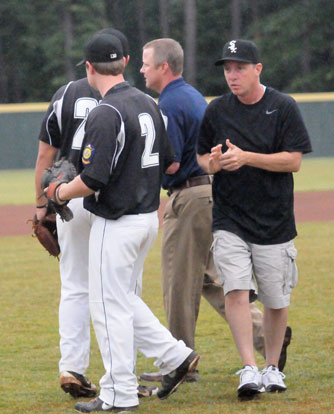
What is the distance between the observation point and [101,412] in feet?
15.1

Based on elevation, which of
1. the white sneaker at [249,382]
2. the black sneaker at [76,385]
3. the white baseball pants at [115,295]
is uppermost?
the white baseball pants at [115,295]

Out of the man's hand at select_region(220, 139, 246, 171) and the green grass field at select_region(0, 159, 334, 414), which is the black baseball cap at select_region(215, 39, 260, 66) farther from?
the green grass field at select_region(0, 159, 334, 414)

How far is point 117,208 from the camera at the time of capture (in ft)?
14.9

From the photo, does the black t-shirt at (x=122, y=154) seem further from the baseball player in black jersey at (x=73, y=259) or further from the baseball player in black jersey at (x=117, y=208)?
the baseball player in black jersey at (x=73, y=259)

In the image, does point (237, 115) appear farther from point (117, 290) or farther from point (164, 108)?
point (117, 290)

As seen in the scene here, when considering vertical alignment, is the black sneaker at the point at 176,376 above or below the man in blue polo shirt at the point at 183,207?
below

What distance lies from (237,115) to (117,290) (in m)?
1.20

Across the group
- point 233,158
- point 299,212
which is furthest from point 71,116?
point 299,212

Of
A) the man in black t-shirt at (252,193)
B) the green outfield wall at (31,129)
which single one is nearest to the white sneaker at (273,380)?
the man in black t-shirt at (252,193)

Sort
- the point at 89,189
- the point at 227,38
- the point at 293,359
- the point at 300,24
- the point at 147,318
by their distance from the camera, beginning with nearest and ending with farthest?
the point at 89,189 → the point at 147,318 → the point at 293,359 → the point at 300,24 → the point at 227,38

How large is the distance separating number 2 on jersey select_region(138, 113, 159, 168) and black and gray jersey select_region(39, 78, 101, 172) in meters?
0.48

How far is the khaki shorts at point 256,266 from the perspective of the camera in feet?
16.0

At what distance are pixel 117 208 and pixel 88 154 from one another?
328 mm

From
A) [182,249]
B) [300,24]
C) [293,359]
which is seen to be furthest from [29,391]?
[300,24]
